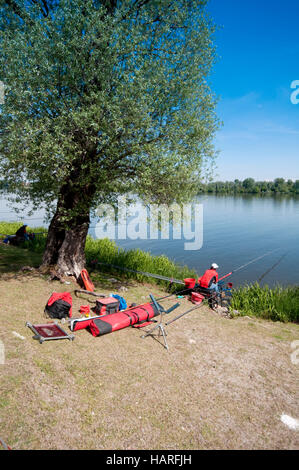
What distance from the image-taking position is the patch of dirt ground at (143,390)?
428cm

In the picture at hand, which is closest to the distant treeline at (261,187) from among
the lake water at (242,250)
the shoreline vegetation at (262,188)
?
the shoreline vegetation at (262,188)

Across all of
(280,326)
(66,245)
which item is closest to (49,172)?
(66,245)

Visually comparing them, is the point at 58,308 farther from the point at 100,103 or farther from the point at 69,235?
the point at 100,103

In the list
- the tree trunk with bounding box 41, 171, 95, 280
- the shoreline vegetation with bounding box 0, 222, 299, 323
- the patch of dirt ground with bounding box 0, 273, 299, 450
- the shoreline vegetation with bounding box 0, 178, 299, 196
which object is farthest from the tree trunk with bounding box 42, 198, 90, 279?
the shoreline vegetation with bounding box 0, 178, 299, 196

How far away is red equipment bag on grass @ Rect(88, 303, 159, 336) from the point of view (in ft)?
23.9

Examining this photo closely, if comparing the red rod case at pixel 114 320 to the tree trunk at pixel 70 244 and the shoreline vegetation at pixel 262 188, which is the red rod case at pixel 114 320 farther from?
the shoreline vegetation at pixel 262 188

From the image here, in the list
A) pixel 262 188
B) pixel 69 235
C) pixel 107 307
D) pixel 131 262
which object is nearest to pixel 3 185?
pixel 69 235

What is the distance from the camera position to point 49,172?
9445 millimetres

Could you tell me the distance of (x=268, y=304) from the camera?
11000mm

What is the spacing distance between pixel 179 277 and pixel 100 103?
8800 mm

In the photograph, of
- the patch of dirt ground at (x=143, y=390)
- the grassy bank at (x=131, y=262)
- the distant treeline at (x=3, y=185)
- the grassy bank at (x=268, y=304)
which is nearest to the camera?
the patch of dirt ground at (x=143, y=390)

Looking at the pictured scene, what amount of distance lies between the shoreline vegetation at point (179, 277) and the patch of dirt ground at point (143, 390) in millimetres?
2942

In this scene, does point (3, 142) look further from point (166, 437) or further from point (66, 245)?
point (166, 437)

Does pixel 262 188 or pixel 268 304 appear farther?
pixel 262 188
